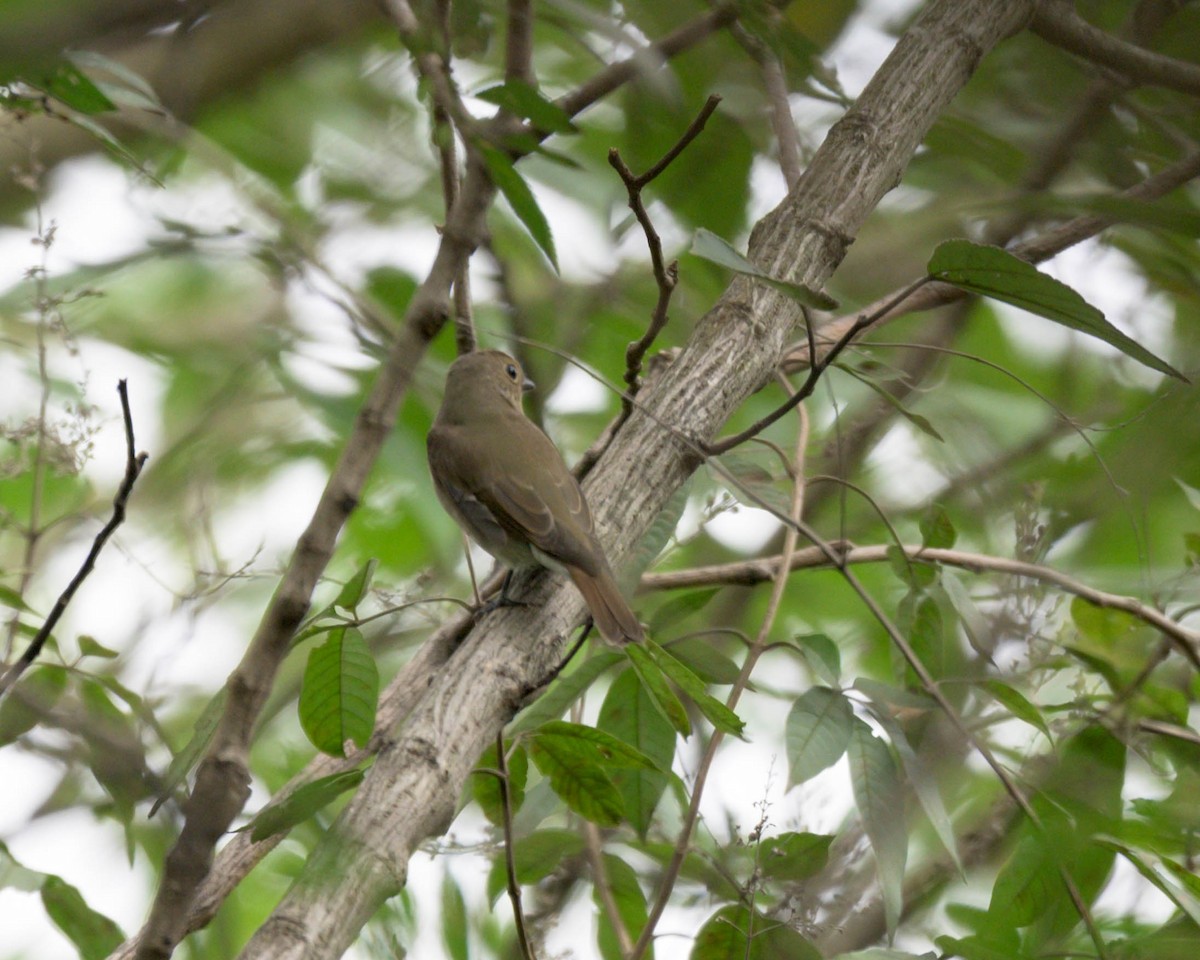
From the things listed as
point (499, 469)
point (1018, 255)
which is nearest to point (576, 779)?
point (1018, 255)

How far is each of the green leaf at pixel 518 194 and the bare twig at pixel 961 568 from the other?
124 centimetres

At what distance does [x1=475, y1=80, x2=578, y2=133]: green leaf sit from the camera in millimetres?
1240

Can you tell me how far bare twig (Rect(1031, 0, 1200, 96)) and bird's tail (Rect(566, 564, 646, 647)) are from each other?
4.61ft

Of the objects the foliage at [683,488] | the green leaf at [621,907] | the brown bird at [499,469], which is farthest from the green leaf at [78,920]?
Answer: the brown bird at [499,469]

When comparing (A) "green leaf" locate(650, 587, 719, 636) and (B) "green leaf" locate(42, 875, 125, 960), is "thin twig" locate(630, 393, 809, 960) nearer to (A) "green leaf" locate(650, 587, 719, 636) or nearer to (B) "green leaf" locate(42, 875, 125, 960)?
(A) "green leaf" locate(650, 587, 719, 636)

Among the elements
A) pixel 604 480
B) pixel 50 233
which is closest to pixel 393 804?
pixel 604 480

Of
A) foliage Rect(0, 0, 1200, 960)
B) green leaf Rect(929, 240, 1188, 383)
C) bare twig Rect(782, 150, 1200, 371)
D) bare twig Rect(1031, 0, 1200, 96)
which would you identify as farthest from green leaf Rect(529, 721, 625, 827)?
bare twig Rect(1031, 0, 1200, 96)

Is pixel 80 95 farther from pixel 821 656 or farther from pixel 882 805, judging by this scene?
pixel 882 805

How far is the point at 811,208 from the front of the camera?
7.82 feet

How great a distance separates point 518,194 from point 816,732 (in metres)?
1.28

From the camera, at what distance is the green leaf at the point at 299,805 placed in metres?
1.65

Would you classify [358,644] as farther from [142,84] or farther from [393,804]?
[142,84]

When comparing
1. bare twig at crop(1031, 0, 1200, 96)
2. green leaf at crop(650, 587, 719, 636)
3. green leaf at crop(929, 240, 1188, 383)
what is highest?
bare twig at crop(1031, 0, 1200, 96)

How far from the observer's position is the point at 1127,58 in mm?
2369
